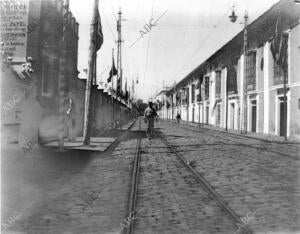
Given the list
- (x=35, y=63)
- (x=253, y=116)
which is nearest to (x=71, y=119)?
(x=35, y=63)

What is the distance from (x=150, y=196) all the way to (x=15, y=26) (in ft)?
30.8

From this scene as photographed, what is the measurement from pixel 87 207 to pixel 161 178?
2.70 m

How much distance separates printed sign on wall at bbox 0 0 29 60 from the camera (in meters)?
12.8

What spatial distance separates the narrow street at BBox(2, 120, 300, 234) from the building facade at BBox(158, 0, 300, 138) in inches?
508

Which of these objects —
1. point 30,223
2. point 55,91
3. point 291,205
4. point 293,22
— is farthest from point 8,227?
point 293,22

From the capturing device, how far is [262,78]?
93.7 feet

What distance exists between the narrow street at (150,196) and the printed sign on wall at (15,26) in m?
4.70

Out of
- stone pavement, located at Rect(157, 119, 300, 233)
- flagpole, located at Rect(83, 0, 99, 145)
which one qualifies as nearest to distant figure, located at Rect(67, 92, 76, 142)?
flagpole, located at Rect(83, 0, 99, 145)

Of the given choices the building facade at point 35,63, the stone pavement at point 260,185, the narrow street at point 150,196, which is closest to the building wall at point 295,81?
the stone pavement at point 260,185

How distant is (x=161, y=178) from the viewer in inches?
312

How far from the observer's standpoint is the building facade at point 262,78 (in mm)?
22594

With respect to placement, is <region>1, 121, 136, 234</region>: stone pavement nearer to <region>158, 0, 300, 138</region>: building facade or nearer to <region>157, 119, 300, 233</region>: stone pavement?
<region>157, 119, 300, 233</region>: stone pavement

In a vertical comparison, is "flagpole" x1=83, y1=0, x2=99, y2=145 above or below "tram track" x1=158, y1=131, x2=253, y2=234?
above

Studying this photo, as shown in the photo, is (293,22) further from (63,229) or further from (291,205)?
→ (63,229)
